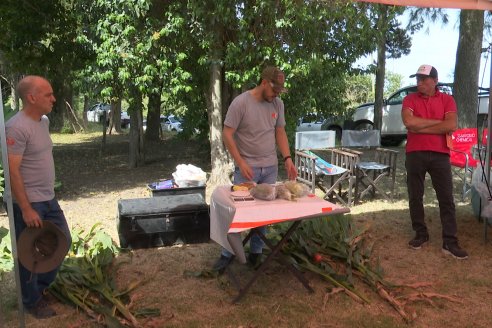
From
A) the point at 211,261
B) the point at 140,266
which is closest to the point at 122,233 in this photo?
the point at 140,266

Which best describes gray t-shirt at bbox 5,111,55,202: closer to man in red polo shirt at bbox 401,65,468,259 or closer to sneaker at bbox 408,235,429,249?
man in red polo shirt at bbox 401,65,468,259

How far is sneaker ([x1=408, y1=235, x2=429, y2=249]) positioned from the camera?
446 centimetres

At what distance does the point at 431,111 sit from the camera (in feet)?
13.6

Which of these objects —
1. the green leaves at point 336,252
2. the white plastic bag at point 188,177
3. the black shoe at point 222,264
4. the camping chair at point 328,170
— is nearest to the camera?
the green leaves at point 336,252

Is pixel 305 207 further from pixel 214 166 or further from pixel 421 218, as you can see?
pixel 214 166

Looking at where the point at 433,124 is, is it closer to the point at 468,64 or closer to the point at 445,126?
the point at 445,126

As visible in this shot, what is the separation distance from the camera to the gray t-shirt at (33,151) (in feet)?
8.97

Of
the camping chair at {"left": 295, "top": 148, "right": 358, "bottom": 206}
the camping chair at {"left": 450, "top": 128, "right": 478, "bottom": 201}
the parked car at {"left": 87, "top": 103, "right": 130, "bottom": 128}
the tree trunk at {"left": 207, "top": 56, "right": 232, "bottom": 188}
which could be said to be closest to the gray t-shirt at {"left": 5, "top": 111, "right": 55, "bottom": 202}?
the camping chair at {"left": 295, "top": 148, "right": 358, "bottom": 206}

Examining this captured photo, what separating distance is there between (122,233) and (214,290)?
1291 mm

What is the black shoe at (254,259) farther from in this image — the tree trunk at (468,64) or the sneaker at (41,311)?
the tree trunk at (468,64)

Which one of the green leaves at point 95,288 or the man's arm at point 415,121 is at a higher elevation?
the man's arm at point 415,121

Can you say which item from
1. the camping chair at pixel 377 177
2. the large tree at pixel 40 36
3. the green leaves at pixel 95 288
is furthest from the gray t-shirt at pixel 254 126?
the large tree at pixel 40 36

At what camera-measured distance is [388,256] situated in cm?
427

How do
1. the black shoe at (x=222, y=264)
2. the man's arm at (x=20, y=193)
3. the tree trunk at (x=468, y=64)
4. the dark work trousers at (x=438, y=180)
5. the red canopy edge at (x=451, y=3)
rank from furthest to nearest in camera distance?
the tree trunk at (x=468, y=64) → the dark work trousers at (x=438, y=180) → the red canopy edge at (x=451, y=3) → the black shoe at (x=222, y=264) → the man's arm at (x=20, y=193)
